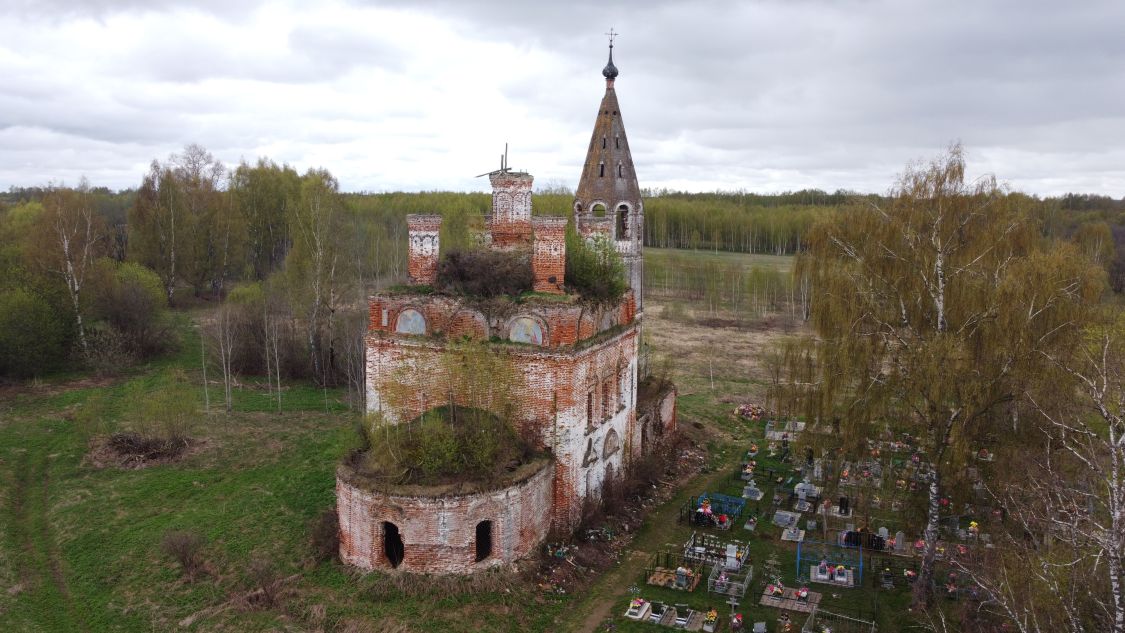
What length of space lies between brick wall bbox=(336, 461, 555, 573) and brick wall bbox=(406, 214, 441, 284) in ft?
17.3

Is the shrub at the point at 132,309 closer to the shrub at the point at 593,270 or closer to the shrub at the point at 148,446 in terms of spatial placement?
the shrub at the point at 148,446

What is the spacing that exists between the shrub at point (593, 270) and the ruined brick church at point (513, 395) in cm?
43

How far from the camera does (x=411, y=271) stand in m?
19.2

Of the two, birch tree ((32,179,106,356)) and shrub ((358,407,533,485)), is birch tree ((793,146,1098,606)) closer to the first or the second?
shrub ((358,407,533,485))

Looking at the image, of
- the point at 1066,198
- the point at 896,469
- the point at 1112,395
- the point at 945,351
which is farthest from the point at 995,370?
the point at 1066,198

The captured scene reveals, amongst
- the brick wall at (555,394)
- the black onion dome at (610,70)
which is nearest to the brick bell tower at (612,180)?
the black onion dome at (610,70)

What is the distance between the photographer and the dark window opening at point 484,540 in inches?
621

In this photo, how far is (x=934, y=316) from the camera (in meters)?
14.7

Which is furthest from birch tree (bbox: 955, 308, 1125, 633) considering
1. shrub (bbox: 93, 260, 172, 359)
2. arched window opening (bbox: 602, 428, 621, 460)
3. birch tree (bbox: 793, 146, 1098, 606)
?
shrub (bbox: 93, 260, 172, 359)

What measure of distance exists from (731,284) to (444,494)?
45.4 m

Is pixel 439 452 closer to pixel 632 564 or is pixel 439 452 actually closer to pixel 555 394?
pixel 555 394

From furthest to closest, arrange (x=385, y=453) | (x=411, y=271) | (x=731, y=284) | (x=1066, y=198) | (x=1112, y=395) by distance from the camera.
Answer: (x=1066, y=198), (x=731, y=284), (x=411, y=271), (x=385, y=453), (x=1112, y=395)

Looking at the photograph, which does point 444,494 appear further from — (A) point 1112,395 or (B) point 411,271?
(A) point 1112,395

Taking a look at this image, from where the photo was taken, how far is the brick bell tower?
24.1 meters
